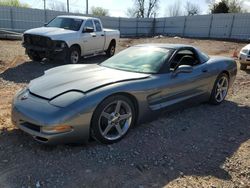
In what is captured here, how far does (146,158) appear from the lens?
145 inches

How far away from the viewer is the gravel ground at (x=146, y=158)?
317cm

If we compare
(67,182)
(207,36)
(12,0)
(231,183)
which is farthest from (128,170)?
(12,0)

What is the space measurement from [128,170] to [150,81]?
4.89ft

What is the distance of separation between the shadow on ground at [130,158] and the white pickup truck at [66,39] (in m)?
5.66

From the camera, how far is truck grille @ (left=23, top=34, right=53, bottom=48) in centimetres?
923

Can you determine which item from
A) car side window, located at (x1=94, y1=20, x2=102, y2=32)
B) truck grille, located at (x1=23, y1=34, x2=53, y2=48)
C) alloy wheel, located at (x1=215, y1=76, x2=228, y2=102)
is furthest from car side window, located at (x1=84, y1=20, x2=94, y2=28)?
alloy wheel, located at (x1=215, y1=76, x2=228, y2=102)

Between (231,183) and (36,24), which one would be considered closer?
(231,183)

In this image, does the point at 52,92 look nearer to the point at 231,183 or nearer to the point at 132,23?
the point at 231,183

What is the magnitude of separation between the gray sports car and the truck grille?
15.4ft

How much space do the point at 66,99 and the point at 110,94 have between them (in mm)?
583

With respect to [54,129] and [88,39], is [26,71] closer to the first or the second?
[88,39]

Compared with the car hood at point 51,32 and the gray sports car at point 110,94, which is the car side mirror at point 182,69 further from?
the car hood at point 51,32

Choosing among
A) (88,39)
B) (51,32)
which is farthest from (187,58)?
(88,39)

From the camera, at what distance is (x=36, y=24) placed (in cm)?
2200
